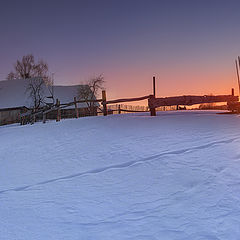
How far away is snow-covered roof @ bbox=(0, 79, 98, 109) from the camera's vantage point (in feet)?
101

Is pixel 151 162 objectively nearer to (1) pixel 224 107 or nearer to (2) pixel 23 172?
(2) pixel 23 172

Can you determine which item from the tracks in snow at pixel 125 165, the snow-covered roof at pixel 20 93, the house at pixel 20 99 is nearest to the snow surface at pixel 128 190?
the tracks in snow at pixel 125 165

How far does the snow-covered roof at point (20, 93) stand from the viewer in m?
30.7

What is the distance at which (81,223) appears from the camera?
9.84 feet

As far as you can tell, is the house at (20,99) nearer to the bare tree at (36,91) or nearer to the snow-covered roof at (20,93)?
the snow-covered roof at (20,93)

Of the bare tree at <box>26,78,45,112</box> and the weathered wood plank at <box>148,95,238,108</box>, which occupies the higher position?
the bare tree at <box>26,78,45,112</box>

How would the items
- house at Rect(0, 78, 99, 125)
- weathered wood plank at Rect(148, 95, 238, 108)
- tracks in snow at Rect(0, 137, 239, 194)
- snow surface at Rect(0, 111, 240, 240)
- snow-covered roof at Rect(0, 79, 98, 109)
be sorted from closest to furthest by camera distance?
1. snow surface at Rect(0, 111, 240, 240)
2. tracks in snow at Rect(0, 137, 239, 194)
3. weathered wood plank at Rect(148, 95, 238, 108)
4. house at Rect(0, 78, 99, 125)
5. snow-covered roof at Rect(0, 79, 98, 109)

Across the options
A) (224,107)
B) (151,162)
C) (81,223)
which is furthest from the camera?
(224,107)

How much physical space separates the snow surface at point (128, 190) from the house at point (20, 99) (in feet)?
72.0

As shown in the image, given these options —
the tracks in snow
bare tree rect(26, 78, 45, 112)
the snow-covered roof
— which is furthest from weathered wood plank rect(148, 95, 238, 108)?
the snow-covered roof

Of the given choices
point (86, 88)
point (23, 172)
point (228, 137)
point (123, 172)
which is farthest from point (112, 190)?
point (86, 88)

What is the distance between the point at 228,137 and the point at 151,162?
9.24 feet

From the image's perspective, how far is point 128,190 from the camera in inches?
154

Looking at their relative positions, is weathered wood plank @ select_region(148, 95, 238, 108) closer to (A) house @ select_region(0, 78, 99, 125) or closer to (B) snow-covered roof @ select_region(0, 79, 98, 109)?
(A) house @ select_region(0, 78, 99, 125)
